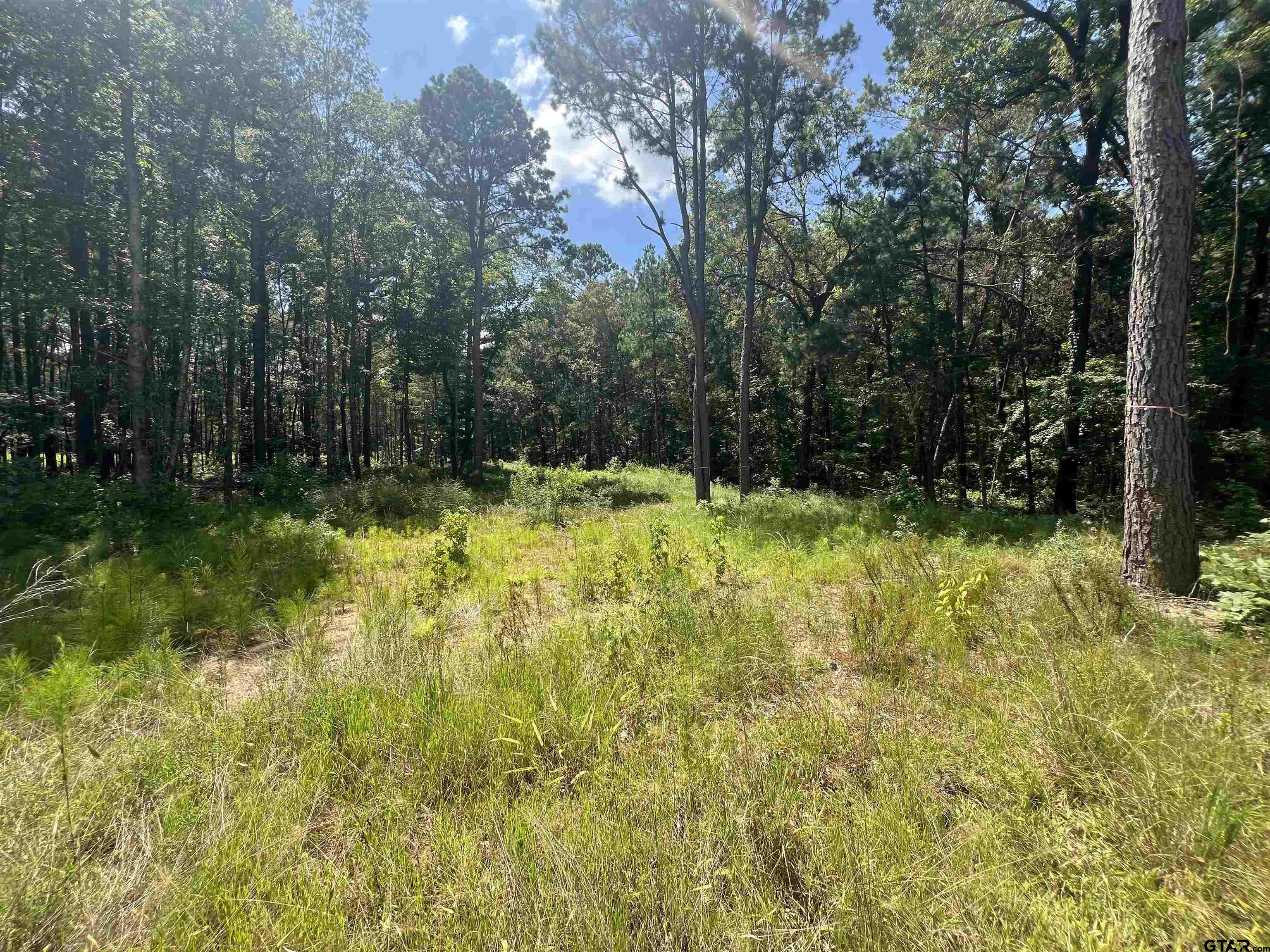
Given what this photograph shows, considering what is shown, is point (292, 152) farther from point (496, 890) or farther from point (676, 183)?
point (496, 890)

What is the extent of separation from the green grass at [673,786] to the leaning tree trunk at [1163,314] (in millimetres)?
691

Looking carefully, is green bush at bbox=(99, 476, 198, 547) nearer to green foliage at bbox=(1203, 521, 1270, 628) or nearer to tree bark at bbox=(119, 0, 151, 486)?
tree bark at bbox=(119, 0, 151, 486)

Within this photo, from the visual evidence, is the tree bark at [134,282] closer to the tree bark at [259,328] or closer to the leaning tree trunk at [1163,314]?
the tree bark at [259,328]

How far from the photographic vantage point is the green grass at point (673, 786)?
1382mm

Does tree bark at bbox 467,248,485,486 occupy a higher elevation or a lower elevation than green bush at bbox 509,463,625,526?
higher

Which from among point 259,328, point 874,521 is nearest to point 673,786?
point 874,521

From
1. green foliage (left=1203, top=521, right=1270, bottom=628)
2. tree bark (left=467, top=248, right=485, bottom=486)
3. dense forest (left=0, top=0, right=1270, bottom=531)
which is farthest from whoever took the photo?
tree bark (left=467, top=248, right=485, bottom=486)

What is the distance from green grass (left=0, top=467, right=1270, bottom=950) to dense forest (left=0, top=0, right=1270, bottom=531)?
3.45 metres

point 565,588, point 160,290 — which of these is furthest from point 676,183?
point 160,290

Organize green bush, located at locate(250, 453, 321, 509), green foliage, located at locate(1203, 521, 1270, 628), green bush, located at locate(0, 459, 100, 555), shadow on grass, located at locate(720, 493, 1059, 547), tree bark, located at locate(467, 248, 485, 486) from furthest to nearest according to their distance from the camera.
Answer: tree bark, located at locate(467, 248, 485, 486), green bush, located at locate(250, 453, 321, 509), shadow on grass, located at locate(720, 493, 1059, 547), green bush, located at locate(0, 459, 100, 555), green foliage, located at locate(1203, 521, 1270, 628)

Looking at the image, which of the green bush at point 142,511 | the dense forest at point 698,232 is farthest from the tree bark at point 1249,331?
the green bush at point 142,511

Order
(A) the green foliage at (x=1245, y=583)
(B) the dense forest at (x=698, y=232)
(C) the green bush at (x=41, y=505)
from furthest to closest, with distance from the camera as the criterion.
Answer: (B) the dense forest at (x=698, y=232), (C) the green bush at (x=41, y=505), (A) the green foliage at (x=1245, y=583)

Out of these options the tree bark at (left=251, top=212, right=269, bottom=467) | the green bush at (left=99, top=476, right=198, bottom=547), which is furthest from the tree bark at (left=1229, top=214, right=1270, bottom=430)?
the tree bark at (left=251, top=212, right=269, bottom=467)

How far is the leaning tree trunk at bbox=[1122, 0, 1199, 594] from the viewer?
3.69 metres
